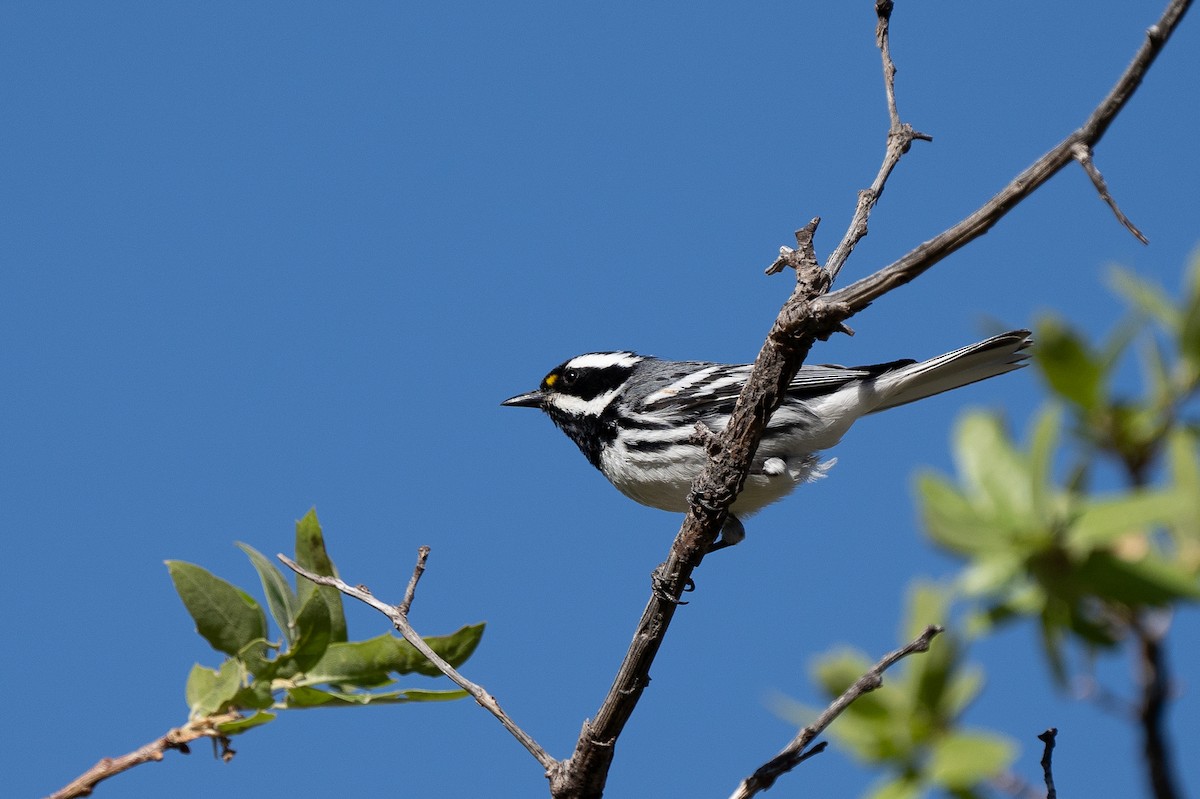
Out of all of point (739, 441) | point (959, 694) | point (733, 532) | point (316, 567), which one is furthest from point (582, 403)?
point (959, 694)

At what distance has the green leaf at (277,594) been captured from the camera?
2611mm

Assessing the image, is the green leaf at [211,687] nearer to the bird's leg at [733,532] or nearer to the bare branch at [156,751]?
the bare branch at [156,751]

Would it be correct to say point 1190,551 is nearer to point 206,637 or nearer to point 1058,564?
point 1058,564

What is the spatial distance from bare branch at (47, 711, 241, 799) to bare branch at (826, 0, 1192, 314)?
65.3 inches

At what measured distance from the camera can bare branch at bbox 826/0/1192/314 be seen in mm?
1415

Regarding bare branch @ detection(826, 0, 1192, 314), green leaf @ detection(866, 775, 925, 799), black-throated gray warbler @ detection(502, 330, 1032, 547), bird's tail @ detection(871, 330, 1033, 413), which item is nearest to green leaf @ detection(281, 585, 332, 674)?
bare branch @ detection(826, 0, 1192, 314)

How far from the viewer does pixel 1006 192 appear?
72.2 inches

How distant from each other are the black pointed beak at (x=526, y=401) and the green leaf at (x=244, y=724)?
558cm

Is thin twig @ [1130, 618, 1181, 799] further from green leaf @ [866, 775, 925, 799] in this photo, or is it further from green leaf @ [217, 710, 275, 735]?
green leaf @ [217, 710, 275, 735]

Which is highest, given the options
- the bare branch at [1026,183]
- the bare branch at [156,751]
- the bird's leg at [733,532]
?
the bird's leg at [733,532]

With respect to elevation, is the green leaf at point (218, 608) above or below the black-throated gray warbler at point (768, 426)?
below

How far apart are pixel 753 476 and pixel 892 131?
116 inches

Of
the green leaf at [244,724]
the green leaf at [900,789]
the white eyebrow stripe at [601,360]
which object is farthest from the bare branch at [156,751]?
the white eyebrow stripe at [601,360]

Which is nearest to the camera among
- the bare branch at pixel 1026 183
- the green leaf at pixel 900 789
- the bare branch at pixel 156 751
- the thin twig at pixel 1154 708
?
the thin twig at pixel 1154 708
